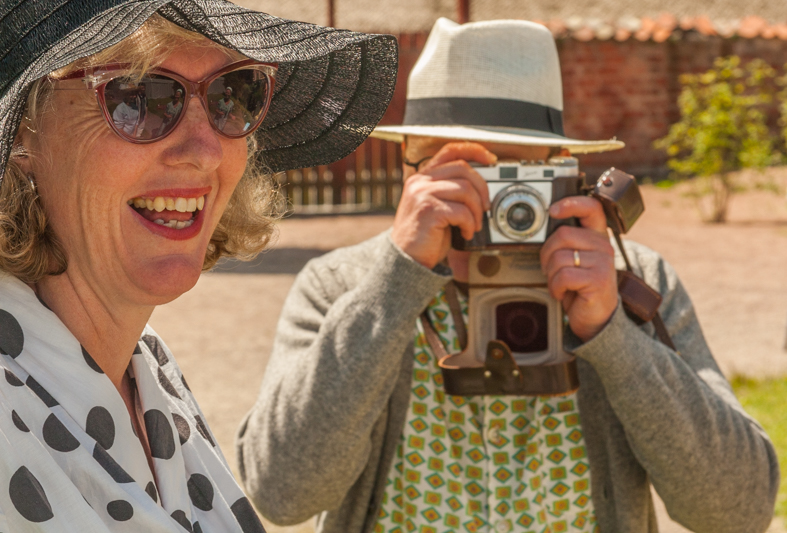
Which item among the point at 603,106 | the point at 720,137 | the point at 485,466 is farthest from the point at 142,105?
the point at 603,106

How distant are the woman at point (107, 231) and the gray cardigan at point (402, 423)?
511 millimetres

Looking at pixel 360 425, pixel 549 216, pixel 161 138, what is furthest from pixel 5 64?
pixel 549 216

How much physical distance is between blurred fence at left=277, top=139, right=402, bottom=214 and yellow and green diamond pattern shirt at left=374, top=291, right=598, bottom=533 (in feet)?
31.0

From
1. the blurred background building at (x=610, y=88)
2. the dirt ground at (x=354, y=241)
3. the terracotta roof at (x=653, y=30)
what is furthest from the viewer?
the terracotta roof at (x=653, y=30)

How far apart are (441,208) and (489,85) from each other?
438 mm

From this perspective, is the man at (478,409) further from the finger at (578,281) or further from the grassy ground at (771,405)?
the grassy ground at (771,405)

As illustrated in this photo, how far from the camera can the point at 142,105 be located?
123 centimetres

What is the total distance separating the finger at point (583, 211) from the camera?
1.99m

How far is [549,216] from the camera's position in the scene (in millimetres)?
2023

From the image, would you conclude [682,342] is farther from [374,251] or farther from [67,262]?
[67,262]

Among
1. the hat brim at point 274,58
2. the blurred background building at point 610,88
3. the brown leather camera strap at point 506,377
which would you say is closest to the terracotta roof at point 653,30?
the blurred background building at point 610,88

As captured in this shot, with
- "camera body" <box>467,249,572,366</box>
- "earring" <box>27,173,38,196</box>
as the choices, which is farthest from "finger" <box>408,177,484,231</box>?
"earring" <box>27,173,38,196</box>

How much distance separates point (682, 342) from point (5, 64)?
1699 millimetres

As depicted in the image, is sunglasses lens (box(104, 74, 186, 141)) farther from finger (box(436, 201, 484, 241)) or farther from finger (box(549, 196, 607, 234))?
finger (box(549, 196, 607, 234))
